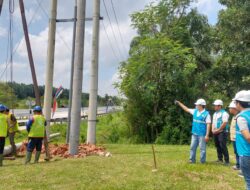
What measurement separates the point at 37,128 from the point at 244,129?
7991mm

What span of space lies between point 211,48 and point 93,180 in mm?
23593

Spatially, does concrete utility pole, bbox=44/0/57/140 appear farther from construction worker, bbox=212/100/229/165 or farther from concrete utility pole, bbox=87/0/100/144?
construction worker, bbox=212/100/229/165

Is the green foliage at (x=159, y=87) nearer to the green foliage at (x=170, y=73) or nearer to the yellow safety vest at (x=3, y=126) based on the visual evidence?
the green foliage at (x=170, y=73)

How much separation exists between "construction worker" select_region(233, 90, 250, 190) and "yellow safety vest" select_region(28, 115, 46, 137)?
7774 mm

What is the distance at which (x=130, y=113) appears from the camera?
25031mm

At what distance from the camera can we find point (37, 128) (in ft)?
39.7

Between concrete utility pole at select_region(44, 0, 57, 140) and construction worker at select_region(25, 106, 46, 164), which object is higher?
concrete utility pole at select_region(44, 0, 57, 140)

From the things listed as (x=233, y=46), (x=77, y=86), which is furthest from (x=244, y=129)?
(x=233, y=46)

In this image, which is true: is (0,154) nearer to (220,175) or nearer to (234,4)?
(220,175)

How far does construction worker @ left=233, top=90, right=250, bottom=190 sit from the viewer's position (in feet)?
17.7

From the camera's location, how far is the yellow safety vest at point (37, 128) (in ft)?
39.6

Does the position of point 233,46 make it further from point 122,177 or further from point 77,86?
point 122,177

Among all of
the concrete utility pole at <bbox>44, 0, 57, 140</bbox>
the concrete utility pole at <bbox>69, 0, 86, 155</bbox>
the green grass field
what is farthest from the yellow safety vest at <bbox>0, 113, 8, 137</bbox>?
the concrete utility pole at <bbox>44, 0, 57, 140</bbox>

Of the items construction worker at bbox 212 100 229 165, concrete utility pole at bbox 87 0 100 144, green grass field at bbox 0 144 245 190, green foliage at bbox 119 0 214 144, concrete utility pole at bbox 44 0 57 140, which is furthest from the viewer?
green foliage at bbox 119 0 214 144
